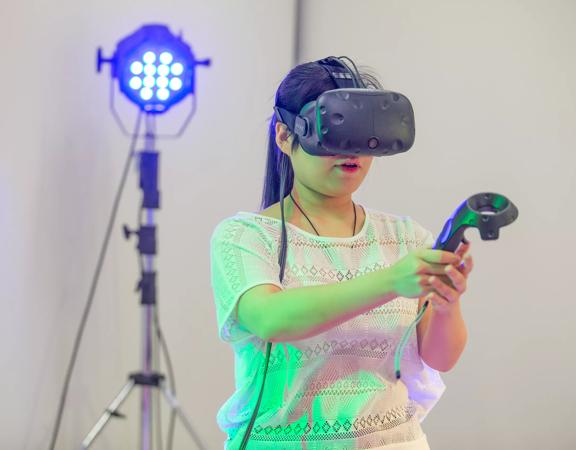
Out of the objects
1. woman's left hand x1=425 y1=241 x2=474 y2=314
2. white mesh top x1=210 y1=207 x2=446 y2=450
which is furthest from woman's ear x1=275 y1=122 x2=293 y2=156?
woman's left hand x1=425 y1=241 x2=474 y2=314

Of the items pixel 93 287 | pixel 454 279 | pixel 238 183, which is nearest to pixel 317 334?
pixel 454 279

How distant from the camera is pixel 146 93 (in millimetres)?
2607

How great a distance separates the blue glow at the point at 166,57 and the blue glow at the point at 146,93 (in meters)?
0.09

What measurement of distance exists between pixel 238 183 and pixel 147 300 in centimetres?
58

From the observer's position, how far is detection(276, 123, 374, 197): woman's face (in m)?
1.22

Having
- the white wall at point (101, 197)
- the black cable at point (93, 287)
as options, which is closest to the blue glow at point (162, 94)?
the black cable at point (93, 287)

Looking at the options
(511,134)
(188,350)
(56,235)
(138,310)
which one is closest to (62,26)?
(56,235)

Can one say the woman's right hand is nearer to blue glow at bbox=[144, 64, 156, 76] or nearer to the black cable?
blue glow at bbox=[144, 64, 156, 76]

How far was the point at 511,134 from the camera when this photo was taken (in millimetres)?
3154

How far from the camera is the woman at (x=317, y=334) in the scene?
1.20 metres

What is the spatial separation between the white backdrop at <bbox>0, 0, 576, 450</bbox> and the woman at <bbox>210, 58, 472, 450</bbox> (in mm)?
1717

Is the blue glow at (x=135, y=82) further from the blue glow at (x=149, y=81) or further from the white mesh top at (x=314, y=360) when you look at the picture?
the white mesh top at (x=314, y=360)

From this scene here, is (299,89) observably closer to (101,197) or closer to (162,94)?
(162,94)

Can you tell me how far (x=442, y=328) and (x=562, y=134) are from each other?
6.95 ft
